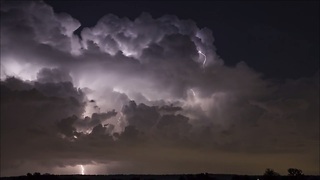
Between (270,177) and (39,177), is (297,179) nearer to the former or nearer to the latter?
(270,177)

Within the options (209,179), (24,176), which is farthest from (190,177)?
(24,176)

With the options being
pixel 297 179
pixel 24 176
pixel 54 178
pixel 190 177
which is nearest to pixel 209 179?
pixel 190 177

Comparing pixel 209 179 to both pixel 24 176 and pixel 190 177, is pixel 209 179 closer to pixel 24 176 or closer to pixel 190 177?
pixel 190 177

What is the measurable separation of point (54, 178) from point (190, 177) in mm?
43673

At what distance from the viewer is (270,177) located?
469 ft

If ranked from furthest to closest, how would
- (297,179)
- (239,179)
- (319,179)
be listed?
1. (319,179)
2. (239,179)
3. (297,179)

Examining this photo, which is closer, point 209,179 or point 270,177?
point 270,177

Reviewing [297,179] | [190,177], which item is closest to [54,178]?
[190,177]

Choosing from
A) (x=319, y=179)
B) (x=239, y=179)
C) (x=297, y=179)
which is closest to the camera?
(x=297, y=179)

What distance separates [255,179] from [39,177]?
69882 millimetres

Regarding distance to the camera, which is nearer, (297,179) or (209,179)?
(297,179)

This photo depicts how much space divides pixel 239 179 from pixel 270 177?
11.9 meters

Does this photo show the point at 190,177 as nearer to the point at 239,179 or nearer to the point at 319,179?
the point at 239,179

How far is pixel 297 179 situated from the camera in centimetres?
13875
